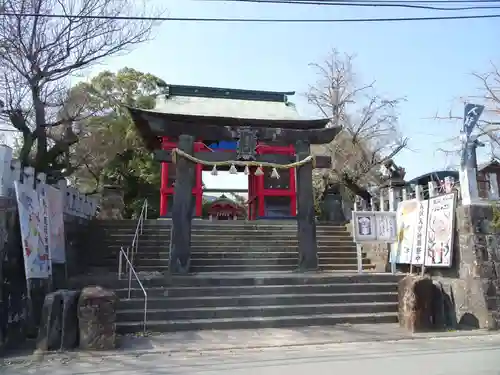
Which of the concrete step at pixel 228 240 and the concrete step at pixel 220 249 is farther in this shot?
the concrete step at pixel 228 240

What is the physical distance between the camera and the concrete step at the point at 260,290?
821 cm

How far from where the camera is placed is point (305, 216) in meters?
10.5

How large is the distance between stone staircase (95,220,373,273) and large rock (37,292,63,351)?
4.66 m

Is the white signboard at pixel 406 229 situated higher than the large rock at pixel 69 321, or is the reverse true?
the white signboard at pixel 406 229

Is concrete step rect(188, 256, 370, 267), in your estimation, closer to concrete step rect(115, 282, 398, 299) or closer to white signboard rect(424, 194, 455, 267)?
concrete step rect(115, 282, 398, 299)

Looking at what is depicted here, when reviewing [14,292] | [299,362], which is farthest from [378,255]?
[14,292]

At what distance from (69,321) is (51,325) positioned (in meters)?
0.25

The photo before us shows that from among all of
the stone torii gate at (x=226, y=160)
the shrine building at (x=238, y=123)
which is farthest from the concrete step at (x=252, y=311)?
the shrine building at (x=238, y=123)

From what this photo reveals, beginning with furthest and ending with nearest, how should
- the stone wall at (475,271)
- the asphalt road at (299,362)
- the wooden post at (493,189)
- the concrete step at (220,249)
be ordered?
the concrete step at (220,249) → the wooden post at (493,189) → the stone wall at (475,271) → the asphalt road at (299,362)

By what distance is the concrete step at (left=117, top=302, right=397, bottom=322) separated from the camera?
7586 mm

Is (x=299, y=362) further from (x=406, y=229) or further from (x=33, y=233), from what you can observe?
(x=406, y=229)

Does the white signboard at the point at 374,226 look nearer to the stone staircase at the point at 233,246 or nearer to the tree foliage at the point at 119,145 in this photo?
the stone staircase at the point at 233,246

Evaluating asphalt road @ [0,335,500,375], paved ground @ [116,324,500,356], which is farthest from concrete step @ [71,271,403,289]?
asphalt road @ [0,335,500,375]

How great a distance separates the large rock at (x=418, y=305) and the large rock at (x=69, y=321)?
5582 millimetres
